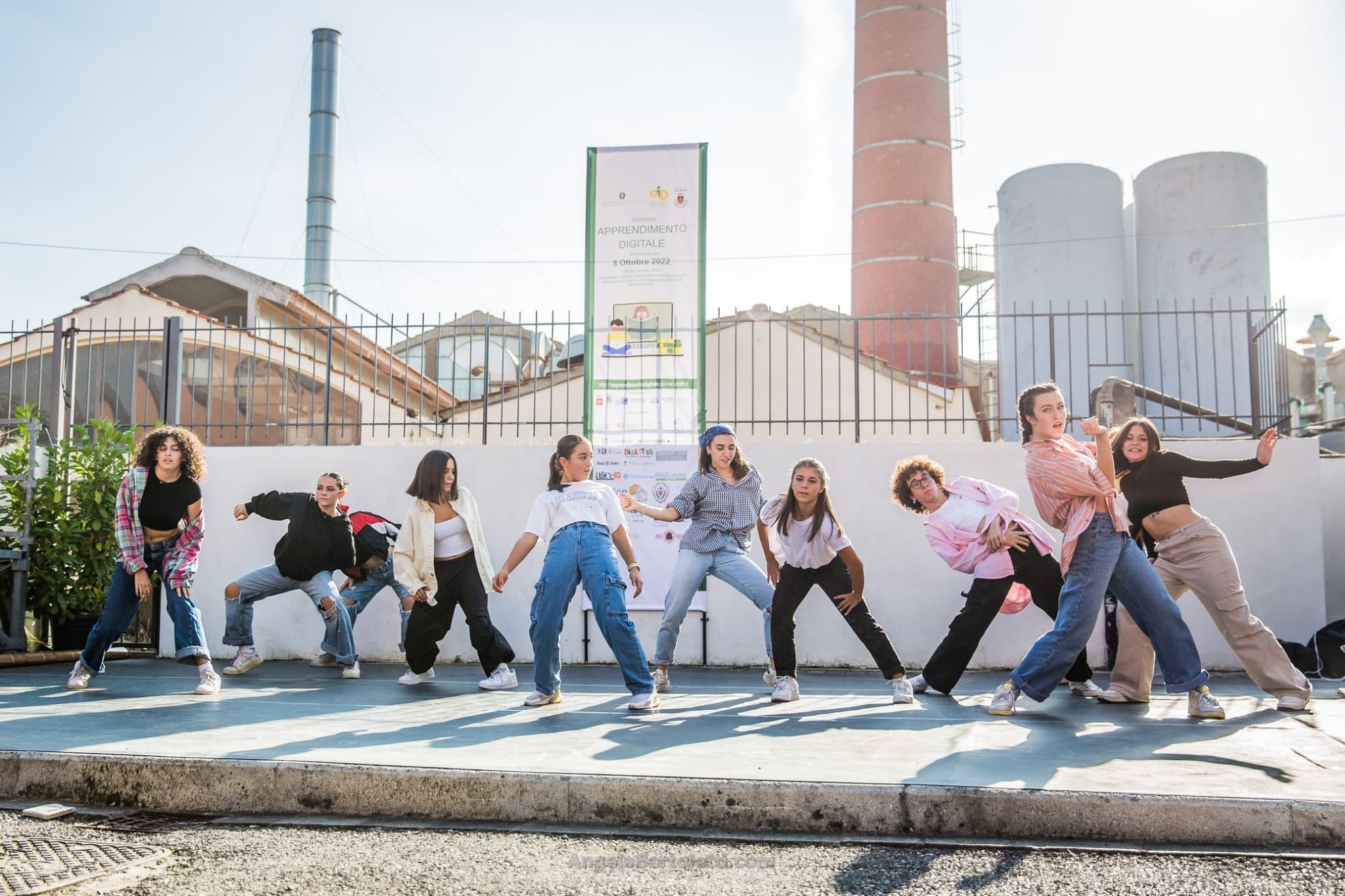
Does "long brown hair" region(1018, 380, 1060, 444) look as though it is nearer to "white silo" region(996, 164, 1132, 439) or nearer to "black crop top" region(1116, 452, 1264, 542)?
"black crop top" region(1116, 452, 1264, 542)

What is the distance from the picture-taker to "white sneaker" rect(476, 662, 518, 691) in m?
7.27

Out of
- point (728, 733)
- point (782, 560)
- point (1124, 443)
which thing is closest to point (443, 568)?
point (782, 560)

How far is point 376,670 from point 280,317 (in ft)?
47.8

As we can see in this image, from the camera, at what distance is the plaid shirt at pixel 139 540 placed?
6.86 m

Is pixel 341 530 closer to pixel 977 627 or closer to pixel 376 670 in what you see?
pixel 376 670

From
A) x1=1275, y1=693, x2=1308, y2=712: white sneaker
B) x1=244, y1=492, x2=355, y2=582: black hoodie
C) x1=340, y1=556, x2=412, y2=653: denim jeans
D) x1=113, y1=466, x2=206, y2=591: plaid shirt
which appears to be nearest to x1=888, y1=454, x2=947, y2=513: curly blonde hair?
x1=1275, y1=693, x2=1308, y2=712: white sneaker

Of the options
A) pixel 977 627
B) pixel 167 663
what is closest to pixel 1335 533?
pixel 977 627

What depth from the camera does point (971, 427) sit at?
1750cm

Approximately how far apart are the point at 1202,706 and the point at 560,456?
3.79 m

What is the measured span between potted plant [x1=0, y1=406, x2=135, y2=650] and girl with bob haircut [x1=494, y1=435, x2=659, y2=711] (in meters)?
4.66

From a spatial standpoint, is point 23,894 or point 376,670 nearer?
point 23,894

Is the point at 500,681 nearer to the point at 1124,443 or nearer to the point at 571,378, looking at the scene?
the point at 1124,443

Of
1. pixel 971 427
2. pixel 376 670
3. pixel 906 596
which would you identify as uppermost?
pixel 971 427

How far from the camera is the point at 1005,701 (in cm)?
588
